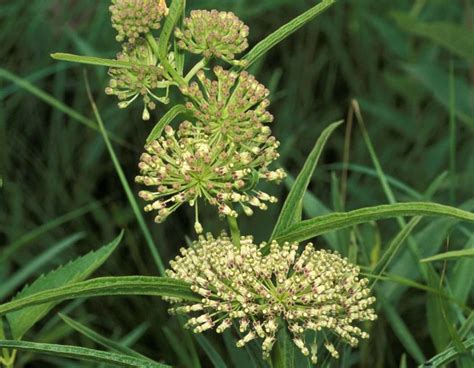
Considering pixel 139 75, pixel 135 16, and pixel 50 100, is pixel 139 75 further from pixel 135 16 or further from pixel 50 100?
pixel 50 100

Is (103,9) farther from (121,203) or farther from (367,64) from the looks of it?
(367,64)

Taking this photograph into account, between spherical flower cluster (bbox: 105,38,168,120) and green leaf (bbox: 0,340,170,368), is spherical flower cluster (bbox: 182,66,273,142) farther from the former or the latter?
green leaf (bbox: 0,340,170,368)

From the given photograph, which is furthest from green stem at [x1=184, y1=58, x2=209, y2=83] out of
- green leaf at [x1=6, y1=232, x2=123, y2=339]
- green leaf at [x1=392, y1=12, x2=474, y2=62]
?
green leaf at [x1=392, y1=12, x2=474, y2=62]

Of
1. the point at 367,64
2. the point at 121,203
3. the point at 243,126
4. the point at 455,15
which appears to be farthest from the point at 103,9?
the point at 243,126

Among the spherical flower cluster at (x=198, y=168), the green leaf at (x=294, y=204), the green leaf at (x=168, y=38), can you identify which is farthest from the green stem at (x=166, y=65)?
the green leaf at (x=294, y=204)

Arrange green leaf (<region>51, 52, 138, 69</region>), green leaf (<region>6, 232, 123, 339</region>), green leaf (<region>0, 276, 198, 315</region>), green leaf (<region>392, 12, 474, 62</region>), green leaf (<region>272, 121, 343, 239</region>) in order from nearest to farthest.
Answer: green leaf (<region>0, 276, 198, 315</region>) → green leaf (<region>51, 52, 138, 69</region>) → green leaf (<region>272, 121, 343, 239</region>) → green leaf (<region>6, 232, 123, 339</region>) → green leaf (<region>392, 12, 474, 62</region>)

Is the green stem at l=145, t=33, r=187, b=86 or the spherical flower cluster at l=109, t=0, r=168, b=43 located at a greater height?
the spherical flower cluster at l=109, t=0, r=168, b=43

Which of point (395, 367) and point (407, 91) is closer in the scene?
point (395, 367)
